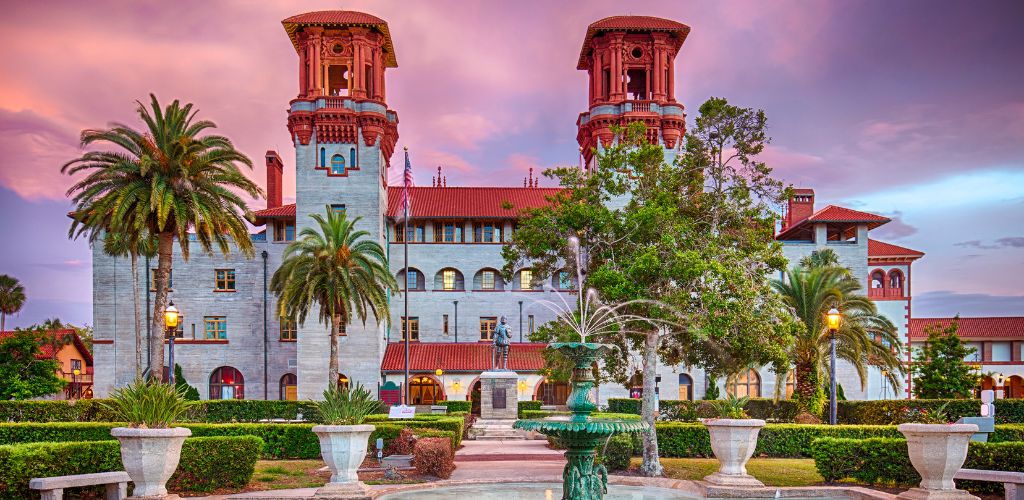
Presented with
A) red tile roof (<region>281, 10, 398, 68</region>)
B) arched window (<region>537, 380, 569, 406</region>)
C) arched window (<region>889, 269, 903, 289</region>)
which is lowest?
arched window (<region>537, 380, 569, 406</region>)

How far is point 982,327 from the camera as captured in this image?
249 ft

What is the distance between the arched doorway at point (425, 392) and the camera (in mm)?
56969

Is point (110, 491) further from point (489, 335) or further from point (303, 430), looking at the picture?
point (489, 335)

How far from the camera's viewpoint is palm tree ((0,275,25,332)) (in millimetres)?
99938

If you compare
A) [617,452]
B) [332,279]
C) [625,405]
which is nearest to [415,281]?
[332,279]

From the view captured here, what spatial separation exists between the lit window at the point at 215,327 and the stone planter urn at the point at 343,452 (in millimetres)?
42146

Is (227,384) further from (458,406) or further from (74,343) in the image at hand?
(74,343)

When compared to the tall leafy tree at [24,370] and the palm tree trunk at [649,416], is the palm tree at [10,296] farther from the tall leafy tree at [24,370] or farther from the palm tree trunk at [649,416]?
the palm tree trunk at [649,416]

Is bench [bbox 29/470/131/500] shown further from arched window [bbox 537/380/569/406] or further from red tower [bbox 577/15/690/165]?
arched window [bbox 537/380/569/406]

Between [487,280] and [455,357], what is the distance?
6.46m

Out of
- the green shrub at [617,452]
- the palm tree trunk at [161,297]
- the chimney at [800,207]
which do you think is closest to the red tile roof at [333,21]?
the palm tree trunk at [161,297]

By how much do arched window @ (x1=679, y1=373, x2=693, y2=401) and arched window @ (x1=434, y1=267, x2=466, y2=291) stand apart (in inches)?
663

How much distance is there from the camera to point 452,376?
55781 mm

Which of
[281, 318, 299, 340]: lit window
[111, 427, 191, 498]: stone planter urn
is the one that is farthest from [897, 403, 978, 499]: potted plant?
[281, 318, 299, 340]: lit window
